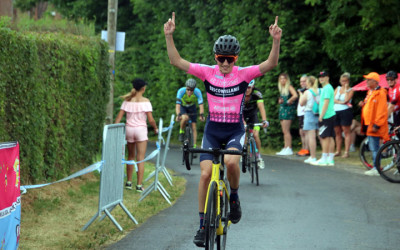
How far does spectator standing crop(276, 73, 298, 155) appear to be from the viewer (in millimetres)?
20281

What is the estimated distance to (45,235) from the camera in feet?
28.0

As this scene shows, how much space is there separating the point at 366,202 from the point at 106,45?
6352mm

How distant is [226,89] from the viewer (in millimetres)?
7469

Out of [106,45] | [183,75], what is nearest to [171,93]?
[183,75]

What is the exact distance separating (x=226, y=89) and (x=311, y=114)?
36.2ft

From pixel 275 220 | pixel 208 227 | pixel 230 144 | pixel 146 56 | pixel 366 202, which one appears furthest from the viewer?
pixel 146 56

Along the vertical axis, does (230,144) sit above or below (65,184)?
above

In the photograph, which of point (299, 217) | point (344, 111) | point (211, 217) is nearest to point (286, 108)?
point (344, 111)

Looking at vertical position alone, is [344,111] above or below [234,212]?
above

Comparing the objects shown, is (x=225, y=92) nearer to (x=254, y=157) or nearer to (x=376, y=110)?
(x=254, y=157)

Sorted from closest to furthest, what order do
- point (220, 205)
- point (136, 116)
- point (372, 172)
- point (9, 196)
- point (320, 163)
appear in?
point (9, 196), point (220, 205), point (136, 116), point (372, 172), point (320, 163)

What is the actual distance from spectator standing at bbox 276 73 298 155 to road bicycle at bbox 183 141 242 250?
13.0 metres

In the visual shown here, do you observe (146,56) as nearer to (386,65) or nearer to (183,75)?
(183,75)

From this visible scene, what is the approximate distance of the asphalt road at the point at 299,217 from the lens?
8.41 meters
